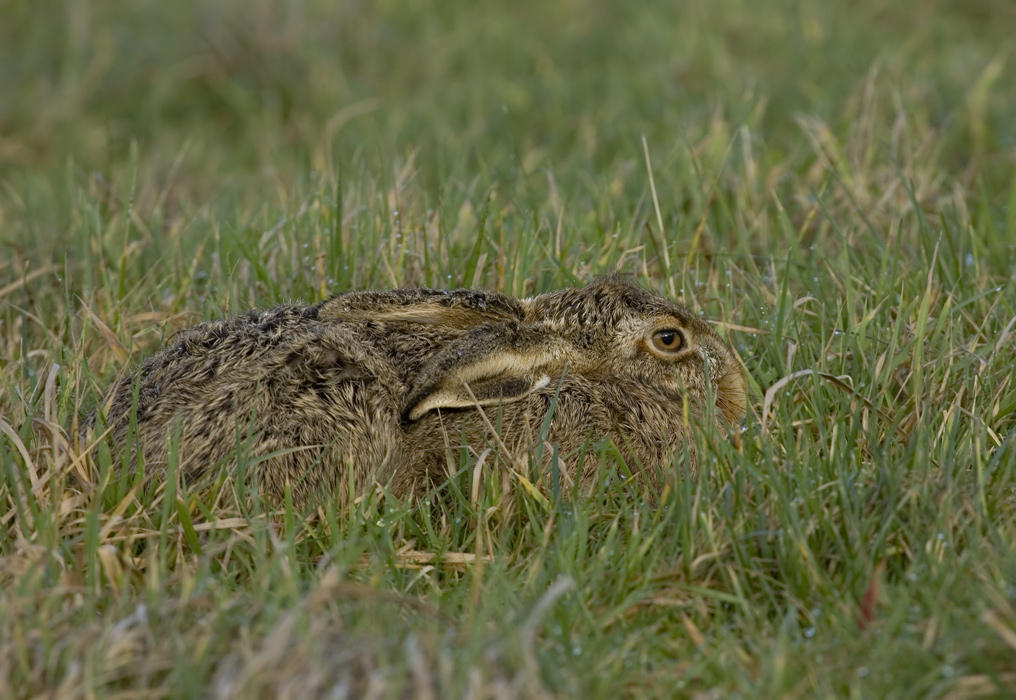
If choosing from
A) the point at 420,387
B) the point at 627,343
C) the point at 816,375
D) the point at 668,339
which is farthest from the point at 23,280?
the point at 816,375

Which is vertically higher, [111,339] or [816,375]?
[816,375]

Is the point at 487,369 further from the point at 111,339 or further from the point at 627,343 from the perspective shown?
the point at 111,339

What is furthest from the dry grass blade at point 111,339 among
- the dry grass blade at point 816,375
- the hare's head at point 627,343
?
the dry grass blade at point 816,375

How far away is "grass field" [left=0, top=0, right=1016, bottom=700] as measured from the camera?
3082 millimetres

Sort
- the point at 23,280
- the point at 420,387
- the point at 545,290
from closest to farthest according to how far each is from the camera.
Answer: the point at 420,387
the point at 23,280
the point at 545,290

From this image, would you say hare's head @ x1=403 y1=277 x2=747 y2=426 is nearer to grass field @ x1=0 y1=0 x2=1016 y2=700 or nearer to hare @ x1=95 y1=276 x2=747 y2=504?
hare @ x1=95 y1=276 x2=747 y2=504

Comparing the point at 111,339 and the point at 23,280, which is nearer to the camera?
the point at 111,339

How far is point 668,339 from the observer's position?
4.62m

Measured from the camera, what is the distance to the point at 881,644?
3.07m

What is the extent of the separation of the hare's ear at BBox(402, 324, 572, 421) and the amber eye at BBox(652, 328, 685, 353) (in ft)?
1.17

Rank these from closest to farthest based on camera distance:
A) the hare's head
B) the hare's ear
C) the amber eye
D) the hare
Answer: the hare → the hare's ear → the hare's head → the amber eye

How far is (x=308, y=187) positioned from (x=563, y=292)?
2094 millimetres

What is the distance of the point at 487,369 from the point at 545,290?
1.14 m

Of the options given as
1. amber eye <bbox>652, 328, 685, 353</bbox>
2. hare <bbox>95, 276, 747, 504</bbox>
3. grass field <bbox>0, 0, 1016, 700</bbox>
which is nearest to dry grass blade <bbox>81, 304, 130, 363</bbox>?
grass field <bbox>0, 0, 1016, 700</bbox>
